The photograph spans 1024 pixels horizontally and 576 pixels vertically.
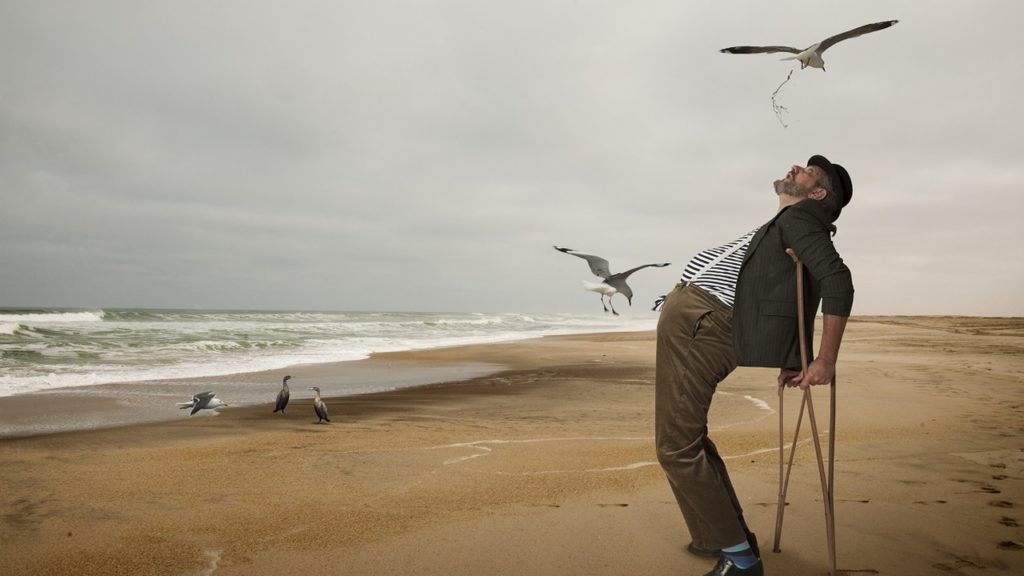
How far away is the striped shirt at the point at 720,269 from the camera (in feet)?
9.14

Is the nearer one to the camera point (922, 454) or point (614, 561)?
point (614, 561)

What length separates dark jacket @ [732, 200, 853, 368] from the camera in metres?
2.56

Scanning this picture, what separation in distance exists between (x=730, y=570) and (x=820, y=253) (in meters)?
1.46

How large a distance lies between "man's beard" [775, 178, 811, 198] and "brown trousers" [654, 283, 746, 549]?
60 cm

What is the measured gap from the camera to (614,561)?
3.02m

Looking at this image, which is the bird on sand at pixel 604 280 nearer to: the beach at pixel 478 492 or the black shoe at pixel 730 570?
the beach at pixel 478 492

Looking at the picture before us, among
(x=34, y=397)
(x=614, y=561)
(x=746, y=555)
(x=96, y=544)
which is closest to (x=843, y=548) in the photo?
(x=746, y=555)

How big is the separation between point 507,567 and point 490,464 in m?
1.96

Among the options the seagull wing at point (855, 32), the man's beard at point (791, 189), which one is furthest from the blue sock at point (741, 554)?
the seagull wing at point (855, 32)

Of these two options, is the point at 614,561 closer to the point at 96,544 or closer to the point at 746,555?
the point at 746,555

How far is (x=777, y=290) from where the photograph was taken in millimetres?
2637

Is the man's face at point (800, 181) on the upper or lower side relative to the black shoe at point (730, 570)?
upper

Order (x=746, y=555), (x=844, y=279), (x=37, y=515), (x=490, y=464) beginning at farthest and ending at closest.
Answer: (x=490, y=464) → (x=37, y=515) → (x=746, y=555) → (x=844, y=279)

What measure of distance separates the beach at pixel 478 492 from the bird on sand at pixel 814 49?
10.9 ft
